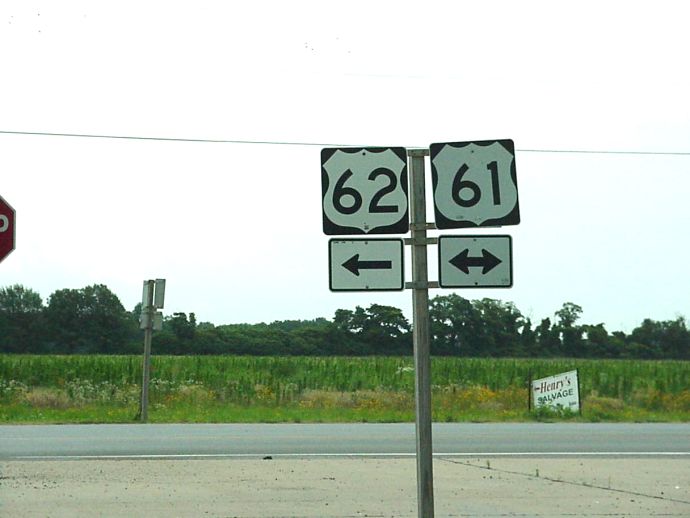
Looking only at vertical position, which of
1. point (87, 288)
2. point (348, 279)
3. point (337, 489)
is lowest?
point (337, 489)

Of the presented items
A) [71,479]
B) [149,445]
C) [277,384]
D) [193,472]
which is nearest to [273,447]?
[149,445]

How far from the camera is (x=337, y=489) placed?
39.0 ft

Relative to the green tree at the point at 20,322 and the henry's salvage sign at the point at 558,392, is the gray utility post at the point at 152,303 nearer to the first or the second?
the henry's salvage sign at the point at 558,392

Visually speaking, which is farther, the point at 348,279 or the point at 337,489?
the point at 337,489

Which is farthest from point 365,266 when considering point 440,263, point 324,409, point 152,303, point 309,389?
point 309,389

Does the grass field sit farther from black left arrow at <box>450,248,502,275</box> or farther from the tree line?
black left arrow at <box>450,248,502,275</box>

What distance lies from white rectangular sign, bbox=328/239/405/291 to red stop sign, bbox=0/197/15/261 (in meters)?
3.70

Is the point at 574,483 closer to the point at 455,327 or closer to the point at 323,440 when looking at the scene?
the point at 323,440

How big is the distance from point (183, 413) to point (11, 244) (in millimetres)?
16640

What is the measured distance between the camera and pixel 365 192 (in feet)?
25.1

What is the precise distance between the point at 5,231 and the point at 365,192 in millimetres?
3852

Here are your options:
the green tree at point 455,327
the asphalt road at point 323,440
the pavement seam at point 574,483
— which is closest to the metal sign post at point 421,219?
the pavement seam at point 574,483

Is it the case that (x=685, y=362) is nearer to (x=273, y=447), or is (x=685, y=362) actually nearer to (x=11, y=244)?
(x=273, y=447)

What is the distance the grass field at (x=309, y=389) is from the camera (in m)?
26.5
